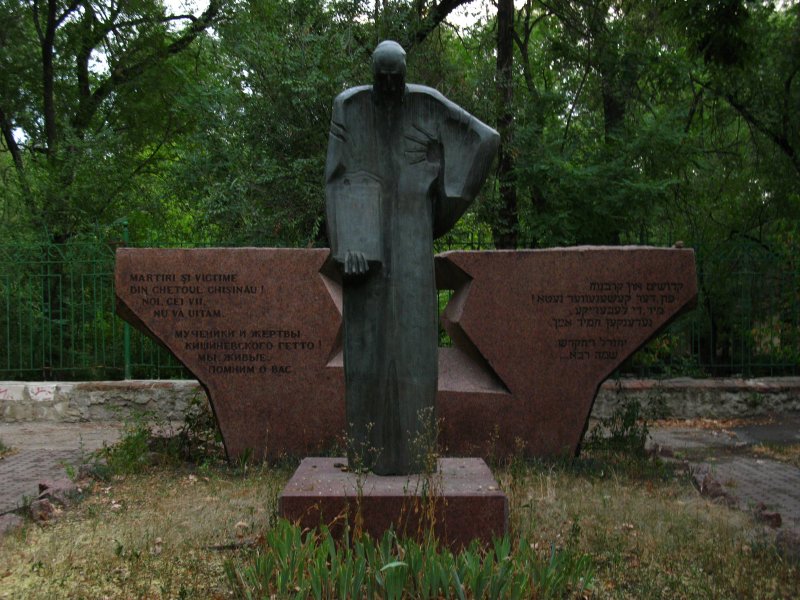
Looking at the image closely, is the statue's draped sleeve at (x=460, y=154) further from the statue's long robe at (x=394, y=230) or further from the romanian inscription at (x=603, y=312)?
the romanian inscription at (x=603, y=312)

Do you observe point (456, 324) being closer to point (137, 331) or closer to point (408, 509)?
point (408, 509)

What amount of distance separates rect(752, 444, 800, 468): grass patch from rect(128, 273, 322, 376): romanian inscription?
161 inches

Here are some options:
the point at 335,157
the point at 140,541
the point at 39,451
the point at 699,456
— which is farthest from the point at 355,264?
the point at 39,451

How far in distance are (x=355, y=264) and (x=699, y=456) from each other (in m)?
4.80

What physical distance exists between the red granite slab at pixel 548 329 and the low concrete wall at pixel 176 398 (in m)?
2.83

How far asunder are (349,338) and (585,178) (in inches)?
280

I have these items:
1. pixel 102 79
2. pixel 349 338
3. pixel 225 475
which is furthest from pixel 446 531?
pixel 102 79

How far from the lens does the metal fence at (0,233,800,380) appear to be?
10555 millimetres

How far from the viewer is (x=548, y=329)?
7324mm

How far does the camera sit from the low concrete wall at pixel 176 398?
10039mm

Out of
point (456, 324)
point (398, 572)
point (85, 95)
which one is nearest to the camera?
point (398, 572)

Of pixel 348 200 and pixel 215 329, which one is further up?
pixel 348 200

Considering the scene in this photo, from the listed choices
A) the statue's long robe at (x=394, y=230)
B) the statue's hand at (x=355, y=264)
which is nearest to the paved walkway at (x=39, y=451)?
the statue's long robe at (x=394, y=230)

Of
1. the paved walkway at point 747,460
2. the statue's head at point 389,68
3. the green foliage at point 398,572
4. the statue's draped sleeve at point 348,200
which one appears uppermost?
the statue's head at point 389,68
